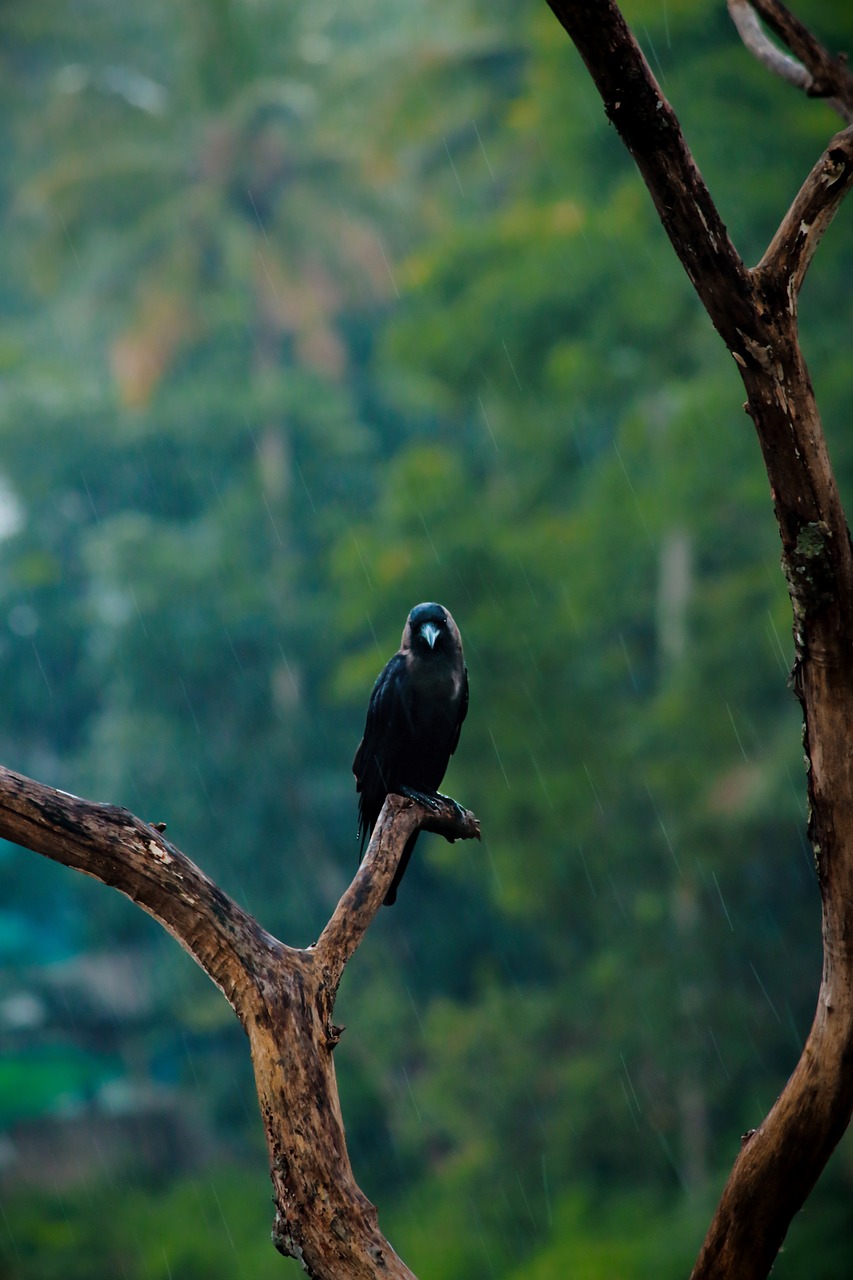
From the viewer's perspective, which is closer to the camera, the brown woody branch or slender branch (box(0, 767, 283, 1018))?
slender branch (box(0, 767, 283, 1018))

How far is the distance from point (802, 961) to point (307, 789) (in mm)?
4832

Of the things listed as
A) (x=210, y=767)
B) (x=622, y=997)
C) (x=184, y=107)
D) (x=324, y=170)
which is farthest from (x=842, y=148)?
(x=184, y=107)

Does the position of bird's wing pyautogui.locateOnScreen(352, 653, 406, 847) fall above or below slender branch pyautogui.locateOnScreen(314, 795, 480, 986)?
above

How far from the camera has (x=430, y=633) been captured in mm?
3633

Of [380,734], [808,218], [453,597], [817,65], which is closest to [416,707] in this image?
[380,734]

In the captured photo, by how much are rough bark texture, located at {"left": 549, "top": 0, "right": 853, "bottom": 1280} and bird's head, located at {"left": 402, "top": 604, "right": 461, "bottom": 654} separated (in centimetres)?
164

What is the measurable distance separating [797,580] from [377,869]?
1051 millimetres

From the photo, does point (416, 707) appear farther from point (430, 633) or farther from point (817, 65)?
point (817, 65)

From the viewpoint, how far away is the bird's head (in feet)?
12.0

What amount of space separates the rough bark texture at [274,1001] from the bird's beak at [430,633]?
154cm

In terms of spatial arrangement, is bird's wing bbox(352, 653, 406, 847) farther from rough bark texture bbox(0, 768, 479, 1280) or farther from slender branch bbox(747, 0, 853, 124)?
slender branch bbox(747, 0, 853, 124)

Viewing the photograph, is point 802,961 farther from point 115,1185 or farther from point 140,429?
point 140,429

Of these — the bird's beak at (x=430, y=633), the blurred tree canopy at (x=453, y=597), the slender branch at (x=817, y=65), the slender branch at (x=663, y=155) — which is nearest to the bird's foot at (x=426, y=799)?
the bird's beak at (x=430, y=633)

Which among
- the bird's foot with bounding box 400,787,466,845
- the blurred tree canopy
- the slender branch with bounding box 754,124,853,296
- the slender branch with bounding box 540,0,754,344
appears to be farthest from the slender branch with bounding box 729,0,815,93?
the blurred tree canopy
